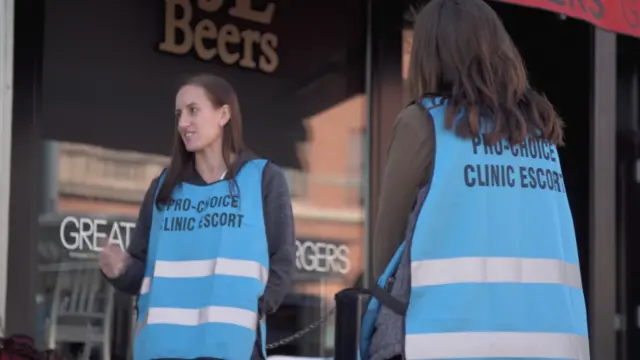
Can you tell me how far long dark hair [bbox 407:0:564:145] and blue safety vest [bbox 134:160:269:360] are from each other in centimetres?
104

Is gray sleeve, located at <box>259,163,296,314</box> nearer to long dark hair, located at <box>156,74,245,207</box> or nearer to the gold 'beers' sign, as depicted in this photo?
long dark hair, located at <box>156,74,245,207</box>

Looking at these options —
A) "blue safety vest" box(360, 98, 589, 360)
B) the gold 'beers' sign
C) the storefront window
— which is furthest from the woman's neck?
the gold 'beers' sign

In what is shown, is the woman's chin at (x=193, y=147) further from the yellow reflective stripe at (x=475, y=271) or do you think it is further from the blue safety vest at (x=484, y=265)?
the yellow reflective stripe at (x=475, y=271)

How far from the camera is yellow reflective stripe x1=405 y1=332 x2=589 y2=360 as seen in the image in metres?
2.46

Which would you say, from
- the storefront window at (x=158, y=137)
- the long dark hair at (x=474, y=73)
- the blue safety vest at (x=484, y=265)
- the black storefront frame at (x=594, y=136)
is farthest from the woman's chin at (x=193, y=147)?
the black storefront frame at (x=594, y=136)

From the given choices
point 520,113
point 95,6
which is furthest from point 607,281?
point 520,113

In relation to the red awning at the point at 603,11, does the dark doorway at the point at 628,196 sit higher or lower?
lower

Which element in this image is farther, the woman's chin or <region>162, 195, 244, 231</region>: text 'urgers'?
the woman's chin

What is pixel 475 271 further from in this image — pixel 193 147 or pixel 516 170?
pixel 193 147

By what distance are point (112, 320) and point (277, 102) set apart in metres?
1.59

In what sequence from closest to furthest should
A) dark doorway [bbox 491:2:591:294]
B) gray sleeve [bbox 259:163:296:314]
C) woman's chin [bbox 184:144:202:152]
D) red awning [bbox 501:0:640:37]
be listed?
1. gray sleeve [bbox 259:163:296:314]
2. woman's chin [bbox 184:144:202:152]
3. red awning [bbox 501:0:640:37]
4. dark doorway [bbox 491:2:591:294]

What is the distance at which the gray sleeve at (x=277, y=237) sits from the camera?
3.66 m

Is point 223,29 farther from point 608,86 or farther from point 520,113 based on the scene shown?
point 520,113

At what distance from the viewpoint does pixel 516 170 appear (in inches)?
103
